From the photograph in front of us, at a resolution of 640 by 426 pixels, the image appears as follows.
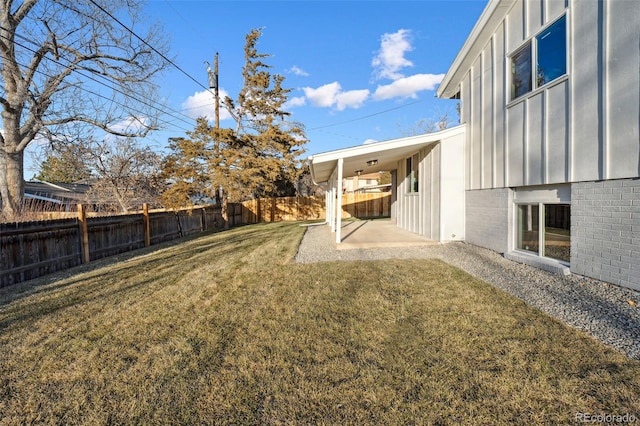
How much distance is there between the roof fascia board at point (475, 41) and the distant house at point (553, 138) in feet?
0.09

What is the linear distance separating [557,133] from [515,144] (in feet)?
3.36

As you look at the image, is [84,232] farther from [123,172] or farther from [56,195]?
[56,195]

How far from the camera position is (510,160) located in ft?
20.2

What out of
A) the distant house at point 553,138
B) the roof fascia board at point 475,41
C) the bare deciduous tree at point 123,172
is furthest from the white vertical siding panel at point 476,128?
the bare deciduous tree at point 123,172

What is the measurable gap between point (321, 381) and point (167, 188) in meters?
17.4

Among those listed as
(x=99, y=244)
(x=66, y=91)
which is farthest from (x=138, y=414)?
(x=66, y=91)

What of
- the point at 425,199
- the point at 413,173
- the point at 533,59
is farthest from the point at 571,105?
the point at 413,173

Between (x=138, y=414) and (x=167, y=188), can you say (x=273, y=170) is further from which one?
(x=138, y=414)

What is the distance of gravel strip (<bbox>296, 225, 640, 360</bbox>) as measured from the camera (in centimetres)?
301

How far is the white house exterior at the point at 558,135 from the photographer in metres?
3.96

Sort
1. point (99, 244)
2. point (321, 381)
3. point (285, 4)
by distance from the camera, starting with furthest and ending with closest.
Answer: point (285, 4) < point (99, 244) < point (321, 381)

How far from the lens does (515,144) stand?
19.6ft

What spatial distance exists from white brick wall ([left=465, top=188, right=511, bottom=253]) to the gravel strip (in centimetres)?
28

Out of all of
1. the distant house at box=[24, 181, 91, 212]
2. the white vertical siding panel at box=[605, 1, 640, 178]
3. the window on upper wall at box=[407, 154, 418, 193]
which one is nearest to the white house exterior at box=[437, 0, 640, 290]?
the white vertical siding panel at box=[605, 1, 640, 178]
